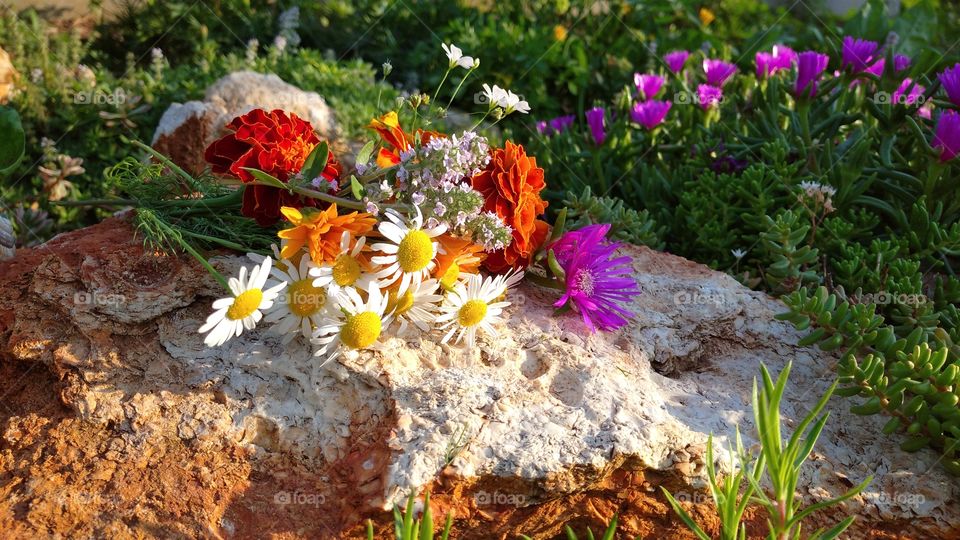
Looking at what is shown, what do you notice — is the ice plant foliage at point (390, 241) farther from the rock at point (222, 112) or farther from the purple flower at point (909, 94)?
the purple flower at point (909, 94)

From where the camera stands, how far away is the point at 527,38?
19.4 ft

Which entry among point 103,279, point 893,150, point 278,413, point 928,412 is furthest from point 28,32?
point 928,412

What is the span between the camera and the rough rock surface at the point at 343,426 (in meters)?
2.38

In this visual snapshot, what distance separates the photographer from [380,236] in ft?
9.12

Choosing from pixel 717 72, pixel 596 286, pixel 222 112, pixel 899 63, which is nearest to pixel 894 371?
pixel 596 286

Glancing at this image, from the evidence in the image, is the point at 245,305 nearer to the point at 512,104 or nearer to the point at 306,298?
the point at 306,298

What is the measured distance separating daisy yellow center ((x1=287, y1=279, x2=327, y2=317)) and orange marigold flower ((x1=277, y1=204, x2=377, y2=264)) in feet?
0.26

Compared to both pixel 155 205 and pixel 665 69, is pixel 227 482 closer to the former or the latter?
pixel 155 205

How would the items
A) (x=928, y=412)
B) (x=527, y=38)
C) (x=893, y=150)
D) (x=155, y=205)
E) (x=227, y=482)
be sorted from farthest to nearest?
(x=527, y=38) < (x=893, y=150) < (x=155, y=205) < (x=928, y=412) < (x=227, y=482)

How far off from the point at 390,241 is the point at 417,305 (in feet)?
0.71

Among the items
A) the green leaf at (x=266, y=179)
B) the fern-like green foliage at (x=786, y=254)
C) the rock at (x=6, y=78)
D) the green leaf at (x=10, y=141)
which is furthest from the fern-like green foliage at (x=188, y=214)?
the rock at (x=6, y=78)

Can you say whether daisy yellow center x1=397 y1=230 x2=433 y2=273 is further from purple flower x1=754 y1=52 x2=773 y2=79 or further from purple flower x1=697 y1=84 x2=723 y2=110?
purple flower x1=754 y1=52 x2=773 y2=79

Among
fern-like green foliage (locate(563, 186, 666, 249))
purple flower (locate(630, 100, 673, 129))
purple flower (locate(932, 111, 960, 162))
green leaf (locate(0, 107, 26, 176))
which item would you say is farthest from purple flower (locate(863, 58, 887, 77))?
green leaf (locate(0, 107, 26, 176))

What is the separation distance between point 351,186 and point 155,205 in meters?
0.74
